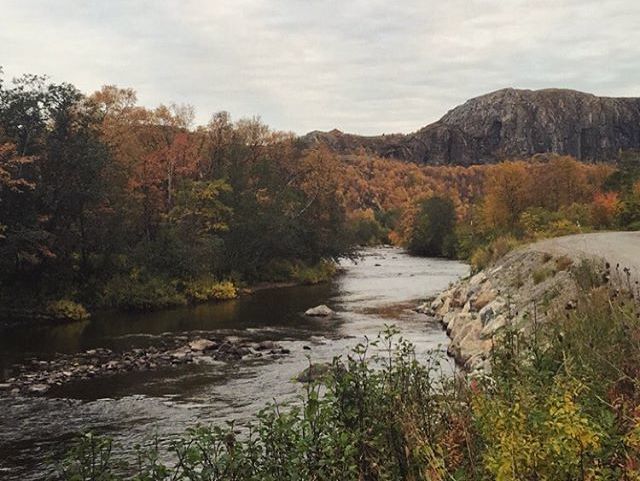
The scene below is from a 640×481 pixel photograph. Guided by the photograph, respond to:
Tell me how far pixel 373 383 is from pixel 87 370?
14545 millimetres

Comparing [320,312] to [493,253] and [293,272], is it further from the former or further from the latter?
[293,272]

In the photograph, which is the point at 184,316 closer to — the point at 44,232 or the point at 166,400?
the point at 44,232

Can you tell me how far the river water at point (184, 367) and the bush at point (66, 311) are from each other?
0.70 meters

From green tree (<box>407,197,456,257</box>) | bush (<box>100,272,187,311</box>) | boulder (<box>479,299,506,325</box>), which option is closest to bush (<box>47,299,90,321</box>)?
bush (<box>100,272,187,311</box>)

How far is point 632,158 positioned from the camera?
181ft

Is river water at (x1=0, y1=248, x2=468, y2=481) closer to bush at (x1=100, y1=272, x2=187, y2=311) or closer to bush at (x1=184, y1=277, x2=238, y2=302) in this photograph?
bush at (x1=100, y1=272, x2=187, y2=311)

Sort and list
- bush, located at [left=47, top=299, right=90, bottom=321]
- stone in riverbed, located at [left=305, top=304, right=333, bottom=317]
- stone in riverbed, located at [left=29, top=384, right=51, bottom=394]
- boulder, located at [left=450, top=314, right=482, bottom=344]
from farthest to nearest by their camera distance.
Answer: stone in riverbed, located at [left=305, top=304, right=333, bottom=317] → bush, located at [left=47, top=299, right=90, bottom=321] → boulder, located at [left=450, top=314, right=482, bottom=344] → stone in riverbed, located at [left=29, top=384, right=51, bottom=394]

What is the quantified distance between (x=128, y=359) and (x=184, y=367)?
89.2 inches

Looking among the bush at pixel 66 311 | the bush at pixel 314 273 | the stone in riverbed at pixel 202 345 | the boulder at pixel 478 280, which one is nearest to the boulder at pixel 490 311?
the boulder at pixel 478 280

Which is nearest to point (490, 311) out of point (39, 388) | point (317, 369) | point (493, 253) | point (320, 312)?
point (317, 369)

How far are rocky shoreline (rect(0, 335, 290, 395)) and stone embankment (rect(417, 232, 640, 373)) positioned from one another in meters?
6.38

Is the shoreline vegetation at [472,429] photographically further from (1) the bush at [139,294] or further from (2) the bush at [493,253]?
(1) the bush at [139,294]

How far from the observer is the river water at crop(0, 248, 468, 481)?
42.9 ft

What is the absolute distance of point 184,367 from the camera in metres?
19.3
